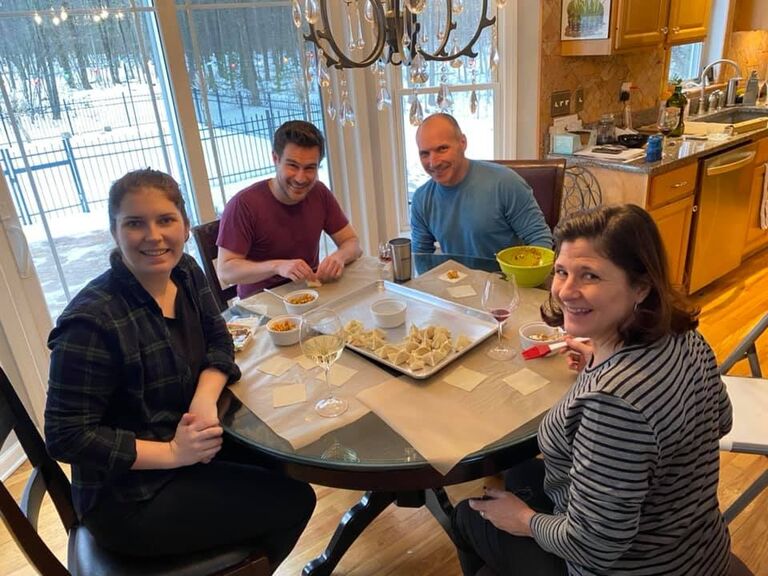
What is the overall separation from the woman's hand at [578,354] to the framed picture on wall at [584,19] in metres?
2.29

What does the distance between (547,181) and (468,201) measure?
1.61 ft

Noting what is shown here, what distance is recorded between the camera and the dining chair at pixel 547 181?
2371 mm

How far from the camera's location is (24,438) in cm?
123

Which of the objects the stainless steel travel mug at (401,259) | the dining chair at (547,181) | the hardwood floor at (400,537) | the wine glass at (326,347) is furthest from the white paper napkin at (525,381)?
the dining chair at (547,181)

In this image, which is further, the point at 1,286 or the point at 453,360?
the point at 1,286

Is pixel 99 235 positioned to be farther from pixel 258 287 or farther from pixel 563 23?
pixel 563 23

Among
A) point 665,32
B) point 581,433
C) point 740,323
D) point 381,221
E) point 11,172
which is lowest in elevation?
point 740,323

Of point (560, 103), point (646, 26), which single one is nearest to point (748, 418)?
point (560, 103)

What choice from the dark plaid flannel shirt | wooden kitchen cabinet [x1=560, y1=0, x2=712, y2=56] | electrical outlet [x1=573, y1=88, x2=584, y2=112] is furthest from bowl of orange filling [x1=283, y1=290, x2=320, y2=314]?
electrical outlet [x1=573, y1=88, x2=584, y2=112]

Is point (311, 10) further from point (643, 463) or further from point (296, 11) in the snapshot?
point (643, 463)

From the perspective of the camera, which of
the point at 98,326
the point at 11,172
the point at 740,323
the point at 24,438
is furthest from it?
the point at 740,323

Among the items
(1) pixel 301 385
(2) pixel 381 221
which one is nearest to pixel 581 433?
(1) pixel 301 385

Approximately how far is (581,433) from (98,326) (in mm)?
928

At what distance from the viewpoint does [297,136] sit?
1.92 metres
